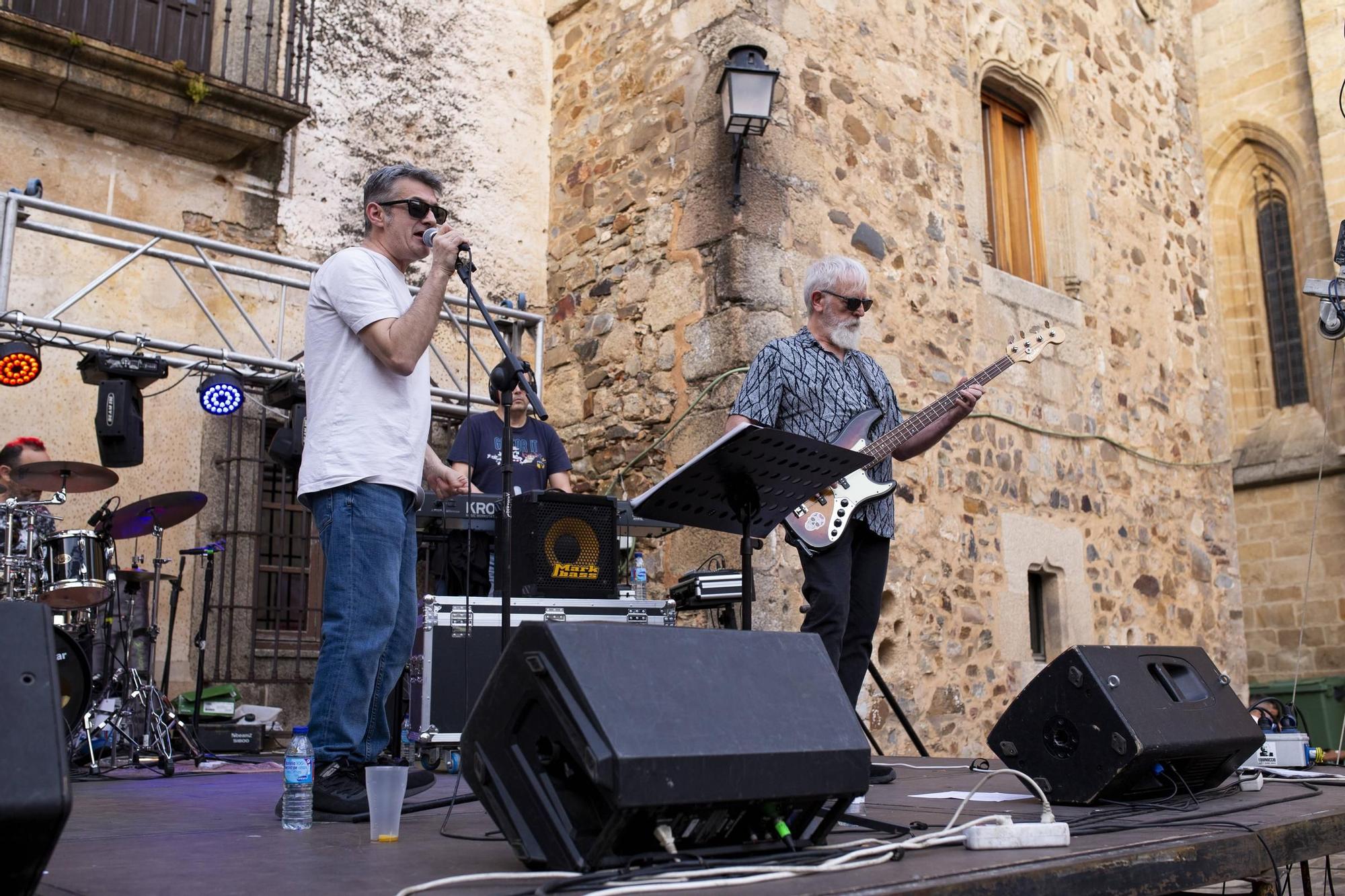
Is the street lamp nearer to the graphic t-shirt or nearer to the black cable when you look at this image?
the graphic t-shirt

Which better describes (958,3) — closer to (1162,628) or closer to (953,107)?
(953,107)

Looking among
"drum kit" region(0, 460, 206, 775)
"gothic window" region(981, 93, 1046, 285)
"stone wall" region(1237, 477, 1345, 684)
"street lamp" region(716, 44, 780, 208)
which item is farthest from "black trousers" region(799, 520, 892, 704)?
"stone wall" region(1237, 477, 1345, 684)

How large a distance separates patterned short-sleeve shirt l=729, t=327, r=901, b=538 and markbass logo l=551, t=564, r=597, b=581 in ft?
4.57

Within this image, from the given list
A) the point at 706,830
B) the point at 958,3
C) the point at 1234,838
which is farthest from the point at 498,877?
the point at 958,3

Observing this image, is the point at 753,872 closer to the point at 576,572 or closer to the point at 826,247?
the point at 576,572

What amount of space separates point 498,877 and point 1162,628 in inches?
293

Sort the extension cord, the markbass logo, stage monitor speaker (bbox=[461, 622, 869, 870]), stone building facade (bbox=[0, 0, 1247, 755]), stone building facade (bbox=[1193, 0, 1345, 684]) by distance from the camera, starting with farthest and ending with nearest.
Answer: stone building facade (bbox=[1193, 0, 1345, 684]) < stone building facade (bbox=[0, 0, 1247, 755]) < the markbass logo < the extension cord < stage monitor speaker (bbox=[461, 622, 869, 870])

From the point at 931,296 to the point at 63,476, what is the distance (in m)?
4.68

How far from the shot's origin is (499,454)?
5781 millimetres

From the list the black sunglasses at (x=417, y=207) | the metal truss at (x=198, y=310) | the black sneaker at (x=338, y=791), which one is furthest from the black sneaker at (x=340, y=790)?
the metal truss at (x=198, y=310)

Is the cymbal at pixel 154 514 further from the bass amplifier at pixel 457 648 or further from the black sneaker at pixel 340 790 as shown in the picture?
the black sneaker at pixel 340 790

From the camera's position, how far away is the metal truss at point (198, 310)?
5.76 metres

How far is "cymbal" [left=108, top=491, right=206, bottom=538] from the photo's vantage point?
5566 mm

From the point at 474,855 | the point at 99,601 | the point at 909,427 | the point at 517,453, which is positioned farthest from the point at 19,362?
the point at 474,855
